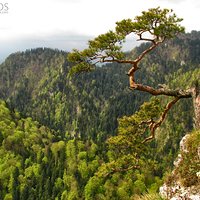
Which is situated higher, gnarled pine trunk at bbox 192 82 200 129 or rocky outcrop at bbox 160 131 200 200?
gnarled pine trunk at bbox 192 82 200 129

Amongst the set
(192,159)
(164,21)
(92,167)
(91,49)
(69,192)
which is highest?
(164,21)

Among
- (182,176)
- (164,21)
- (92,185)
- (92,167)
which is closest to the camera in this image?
(182,176)

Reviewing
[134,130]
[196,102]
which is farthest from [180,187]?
[196,102]

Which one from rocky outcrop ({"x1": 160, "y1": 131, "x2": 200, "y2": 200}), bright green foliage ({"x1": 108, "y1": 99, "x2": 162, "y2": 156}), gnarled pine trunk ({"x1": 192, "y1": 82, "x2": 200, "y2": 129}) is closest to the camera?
rocky outcrop ({"x1": 160, "y1": 131, "x2": 200, "y2": 200})

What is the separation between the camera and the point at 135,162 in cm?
2933

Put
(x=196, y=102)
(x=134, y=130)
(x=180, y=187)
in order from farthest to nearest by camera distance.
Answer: (x=196, y=102) → (x=134, y=130) → (x=180, y=187)

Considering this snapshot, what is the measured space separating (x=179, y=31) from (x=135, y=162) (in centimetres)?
1069

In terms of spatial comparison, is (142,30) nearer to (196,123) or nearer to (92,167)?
(196,123)

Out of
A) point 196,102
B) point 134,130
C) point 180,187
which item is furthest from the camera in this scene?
point 196,102

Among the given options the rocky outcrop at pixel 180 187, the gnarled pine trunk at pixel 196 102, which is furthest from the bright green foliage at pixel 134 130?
the rocky outcrop at pixel 180 187

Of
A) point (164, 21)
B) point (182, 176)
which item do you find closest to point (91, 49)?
point (164, 21)

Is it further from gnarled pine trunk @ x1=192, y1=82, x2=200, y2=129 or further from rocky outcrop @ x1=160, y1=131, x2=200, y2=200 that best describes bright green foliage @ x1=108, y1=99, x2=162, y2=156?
rocky outcrop @ x1=160, y1=131, x2=200, y2=200

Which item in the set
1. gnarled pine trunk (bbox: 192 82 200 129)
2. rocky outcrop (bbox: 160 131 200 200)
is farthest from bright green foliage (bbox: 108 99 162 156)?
rocky outcrop (bbox: 160 131 200 200)

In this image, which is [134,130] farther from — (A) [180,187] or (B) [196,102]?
(A) [180,187]
